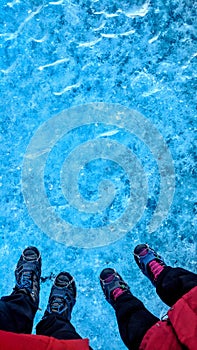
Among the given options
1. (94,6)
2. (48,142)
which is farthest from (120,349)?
(94,6)

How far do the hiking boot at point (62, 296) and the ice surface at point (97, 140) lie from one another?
0.04 m

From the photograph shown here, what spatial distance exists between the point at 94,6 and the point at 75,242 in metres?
0.85

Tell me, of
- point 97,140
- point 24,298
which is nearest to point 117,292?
point 24,298

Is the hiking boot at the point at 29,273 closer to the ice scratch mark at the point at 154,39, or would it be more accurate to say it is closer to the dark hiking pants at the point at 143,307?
the dark hiking pants at the point at 143,307

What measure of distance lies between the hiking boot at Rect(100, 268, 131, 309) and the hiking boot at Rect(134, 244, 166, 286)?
0.27 ft

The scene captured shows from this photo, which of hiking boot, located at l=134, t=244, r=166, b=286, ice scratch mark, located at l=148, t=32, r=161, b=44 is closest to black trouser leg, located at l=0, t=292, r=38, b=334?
hiking boot, located at l=134, t=244, r=166, b=286

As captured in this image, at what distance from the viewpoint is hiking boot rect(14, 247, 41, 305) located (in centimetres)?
131

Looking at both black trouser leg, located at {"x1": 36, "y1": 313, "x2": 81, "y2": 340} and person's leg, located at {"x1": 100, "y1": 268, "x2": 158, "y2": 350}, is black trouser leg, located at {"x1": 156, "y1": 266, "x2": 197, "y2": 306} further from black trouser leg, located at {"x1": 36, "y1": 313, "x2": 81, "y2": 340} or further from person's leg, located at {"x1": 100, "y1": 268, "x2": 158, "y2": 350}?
black trouser leg, located at {"x1": 36, "y1": 313, "x2": 81, "y2": 340}

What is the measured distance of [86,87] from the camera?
Answer: 1.48 meters

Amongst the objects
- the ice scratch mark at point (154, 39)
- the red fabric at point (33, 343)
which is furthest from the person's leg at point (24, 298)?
the ice scratch mark at point (154, 39)

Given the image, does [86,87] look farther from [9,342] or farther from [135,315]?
[9,342]

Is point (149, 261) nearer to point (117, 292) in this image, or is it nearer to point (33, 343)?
point (117, 292)

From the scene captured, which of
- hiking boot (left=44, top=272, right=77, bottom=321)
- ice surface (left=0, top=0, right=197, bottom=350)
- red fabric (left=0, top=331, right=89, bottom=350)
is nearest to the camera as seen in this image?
red fabric (left=0, top=331, right=89, bottom=350)

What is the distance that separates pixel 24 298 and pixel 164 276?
429 mm
